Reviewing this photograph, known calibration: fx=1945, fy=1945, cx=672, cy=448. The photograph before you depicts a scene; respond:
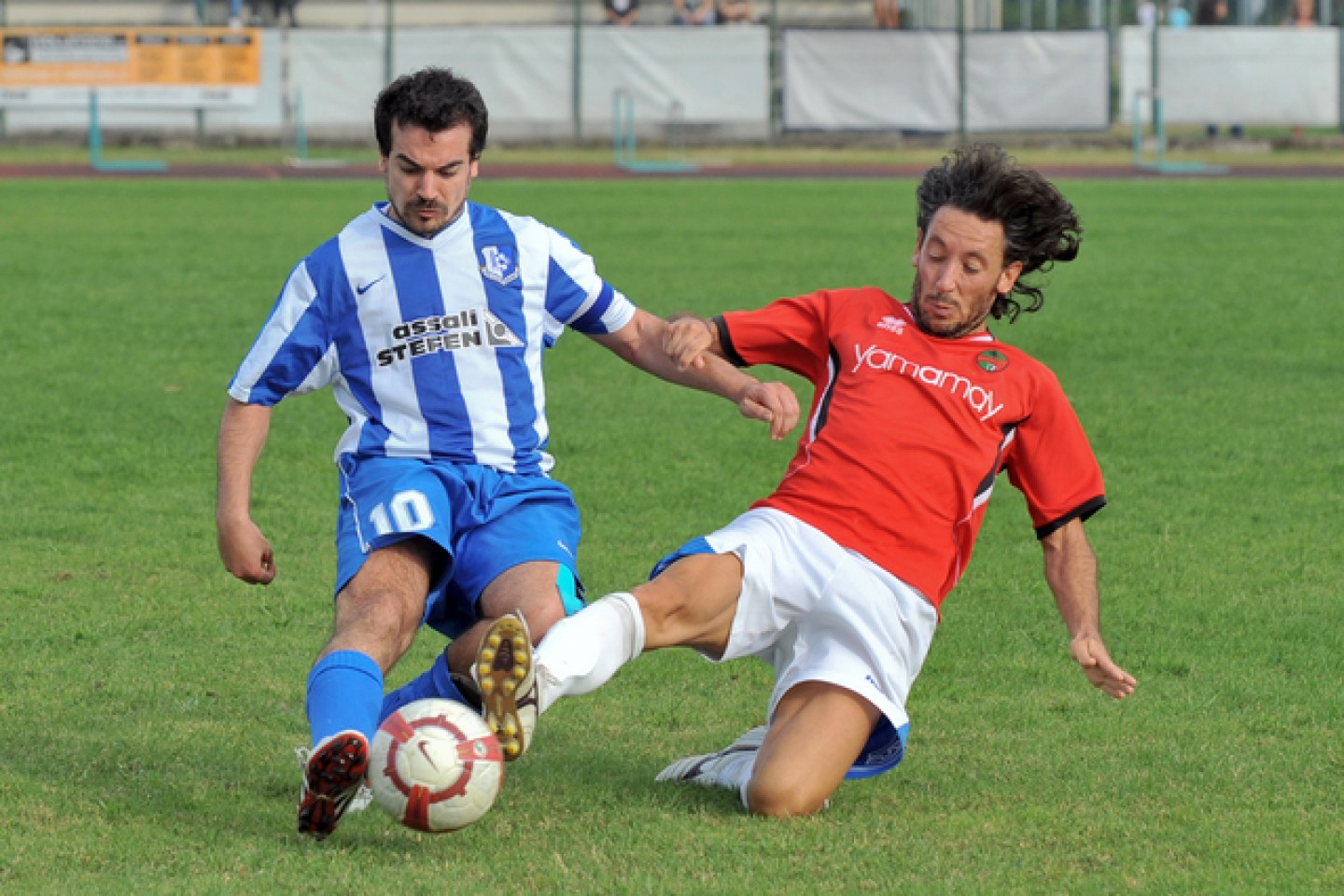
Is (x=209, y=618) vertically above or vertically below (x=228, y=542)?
below

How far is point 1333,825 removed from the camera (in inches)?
183

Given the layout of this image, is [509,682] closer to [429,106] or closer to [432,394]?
[432,394]

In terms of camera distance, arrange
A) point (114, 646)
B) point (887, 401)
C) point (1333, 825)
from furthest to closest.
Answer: point (114, 646)
point (887, 401)
point (1333, 825)

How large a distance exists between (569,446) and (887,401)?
4.49 meters

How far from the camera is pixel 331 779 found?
4180 millimetres

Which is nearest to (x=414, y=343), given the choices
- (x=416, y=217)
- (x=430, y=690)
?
(x=416, y=217)

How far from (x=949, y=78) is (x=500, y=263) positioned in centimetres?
2489

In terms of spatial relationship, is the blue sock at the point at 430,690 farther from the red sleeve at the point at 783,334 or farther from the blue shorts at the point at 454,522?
the red sleeve at the point at 783,334

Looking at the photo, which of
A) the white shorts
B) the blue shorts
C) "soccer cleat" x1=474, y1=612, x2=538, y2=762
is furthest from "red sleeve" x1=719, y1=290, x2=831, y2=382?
"soccer cleat" x1=474, y1=612, x2=538, y2=762

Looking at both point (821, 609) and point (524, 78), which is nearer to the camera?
point (821, 609)

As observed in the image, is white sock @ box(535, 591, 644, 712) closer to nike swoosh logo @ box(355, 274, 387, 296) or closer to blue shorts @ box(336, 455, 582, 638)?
blue shorts @ box(336, 455, 582, 638)

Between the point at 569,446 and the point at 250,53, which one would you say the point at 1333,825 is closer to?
the point at 569,446

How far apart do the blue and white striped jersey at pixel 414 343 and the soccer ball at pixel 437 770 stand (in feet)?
2.92

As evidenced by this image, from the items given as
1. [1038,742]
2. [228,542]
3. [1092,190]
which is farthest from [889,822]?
[1092,190]
